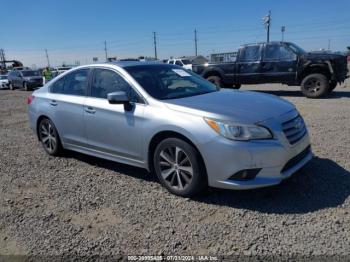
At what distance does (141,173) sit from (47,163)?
179 centimetres

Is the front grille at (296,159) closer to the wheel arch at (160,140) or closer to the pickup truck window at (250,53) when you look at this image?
the wheel arch at (160,140)

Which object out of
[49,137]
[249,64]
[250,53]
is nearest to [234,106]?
[49,137]

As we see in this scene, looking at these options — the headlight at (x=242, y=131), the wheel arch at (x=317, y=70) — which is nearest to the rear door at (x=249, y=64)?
the wheel arch at (x=317, y=70)

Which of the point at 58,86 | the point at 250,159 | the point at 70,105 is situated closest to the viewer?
the point at 250,159

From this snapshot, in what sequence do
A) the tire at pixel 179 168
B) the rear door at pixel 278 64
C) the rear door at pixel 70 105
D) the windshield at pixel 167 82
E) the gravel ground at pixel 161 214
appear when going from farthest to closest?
the rear door at pixel 278 64
the rear door at pixel 70 105
the windshield at pixel 167 82
the tire at pixel 179 168
the gravel ground at pixel 161 214

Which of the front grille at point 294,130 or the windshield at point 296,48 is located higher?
the windshield at point 296,48

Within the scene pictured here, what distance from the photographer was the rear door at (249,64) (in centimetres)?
1330

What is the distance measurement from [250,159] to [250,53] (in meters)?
10.9

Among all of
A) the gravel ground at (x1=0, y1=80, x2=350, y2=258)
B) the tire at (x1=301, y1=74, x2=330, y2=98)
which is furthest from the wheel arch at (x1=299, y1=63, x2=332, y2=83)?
the gravel ground at (x1=0, y1=80, x2=350, y2=258)

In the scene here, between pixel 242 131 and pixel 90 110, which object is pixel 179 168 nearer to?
pixel 242 131

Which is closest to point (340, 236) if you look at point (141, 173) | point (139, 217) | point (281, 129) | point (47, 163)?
point (281, 129)

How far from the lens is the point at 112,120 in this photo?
4.44 metres

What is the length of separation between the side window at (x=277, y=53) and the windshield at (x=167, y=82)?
8517 mm

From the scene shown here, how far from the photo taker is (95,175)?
494 centimetres
